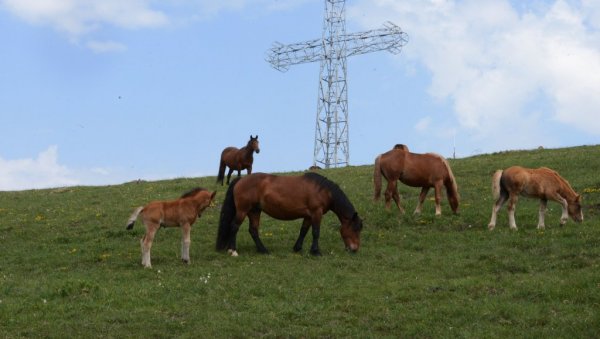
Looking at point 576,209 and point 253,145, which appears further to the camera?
point 253,145

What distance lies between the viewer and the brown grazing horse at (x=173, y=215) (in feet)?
50.7

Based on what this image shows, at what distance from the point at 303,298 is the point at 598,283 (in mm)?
5153

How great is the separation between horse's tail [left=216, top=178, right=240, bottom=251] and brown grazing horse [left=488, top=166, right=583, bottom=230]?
639 centimetres

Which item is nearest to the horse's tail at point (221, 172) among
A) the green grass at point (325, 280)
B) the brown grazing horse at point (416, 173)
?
the green grass at point (325, 280)

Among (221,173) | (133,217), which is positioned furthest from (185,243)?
(221,173)

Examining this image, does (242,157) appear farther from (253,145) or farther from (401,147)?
(401,147)

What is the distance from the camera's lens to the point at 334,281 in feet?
47.1

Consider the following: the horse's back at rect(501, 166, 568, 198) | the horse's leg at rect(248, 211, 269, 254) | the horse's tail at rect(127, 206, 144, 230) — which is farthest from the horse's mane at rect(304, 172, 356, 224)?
the horse's tail at rect(127, 206, 144, 230)

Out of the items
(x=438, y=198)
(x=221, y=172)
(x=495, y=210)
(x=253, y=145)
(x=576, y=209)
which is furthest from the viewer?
(x=221, y=172)

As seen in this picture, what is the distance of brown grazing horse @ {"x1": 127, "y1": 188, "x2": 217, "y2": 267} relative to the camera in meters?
15.5

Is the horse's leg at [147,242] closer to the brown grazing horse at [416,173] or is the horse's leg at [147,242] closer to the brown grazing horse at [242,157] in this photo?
the brown grazing horse at [416,173]

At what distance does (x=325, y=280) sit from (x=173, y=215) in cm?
372

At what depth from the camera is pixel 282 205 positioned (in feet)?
55.8

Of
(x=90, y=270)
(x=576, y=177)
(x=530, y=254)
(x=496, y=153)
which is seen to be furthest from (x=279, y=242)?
(x=496, y=153)
